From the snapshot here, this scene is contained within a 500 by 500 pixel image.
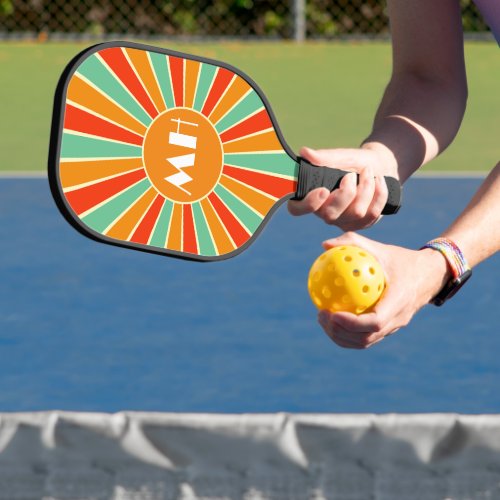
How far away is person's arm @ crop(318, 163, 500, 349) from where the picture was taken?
74.5 inches

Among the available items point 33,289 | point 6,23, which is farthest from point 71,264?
point 6,23

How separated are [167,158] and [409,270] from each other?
41 cm

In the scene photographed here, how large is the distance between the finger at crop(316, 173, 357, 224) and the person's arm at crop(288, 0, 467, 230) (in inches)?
6.1

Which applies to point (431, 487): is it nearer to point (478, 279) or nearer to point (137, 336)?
point (137, 336)

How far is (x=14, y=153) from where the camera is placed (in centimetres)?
768

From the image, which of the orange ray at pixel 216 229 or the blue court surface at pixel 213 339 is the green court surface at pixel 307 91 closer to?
the blue court surface at pixel 213 339

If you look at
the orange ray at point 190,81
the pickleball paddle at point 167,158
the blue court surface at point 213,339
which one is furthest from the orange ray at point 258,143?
the blue court surface at point 213,339

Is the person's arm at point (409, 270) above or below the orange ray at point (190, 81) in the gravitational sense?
below

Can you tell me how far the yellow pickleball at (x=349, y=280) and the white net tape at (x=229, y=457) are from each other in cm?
23

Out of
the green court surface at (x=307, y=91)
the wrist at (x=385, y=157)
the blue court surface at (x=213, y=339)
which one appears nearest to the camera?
the wrist at (x=385, y=157)

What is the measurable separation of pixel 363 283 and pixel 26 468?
2.12 feet

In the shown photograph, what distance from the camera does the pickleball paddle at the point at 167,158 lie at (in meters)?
1.99

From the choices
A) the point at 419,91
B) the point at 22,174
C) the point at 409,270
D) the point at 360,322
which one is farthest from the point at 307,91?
the point at 360,322

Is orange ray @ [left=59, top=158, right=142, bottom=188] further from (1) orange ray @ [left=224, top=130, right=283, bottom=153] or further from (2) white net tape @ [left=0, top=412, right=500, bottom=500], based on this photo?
(2) white net tape @ [left=0, top=412, right=500, bottom=500]
